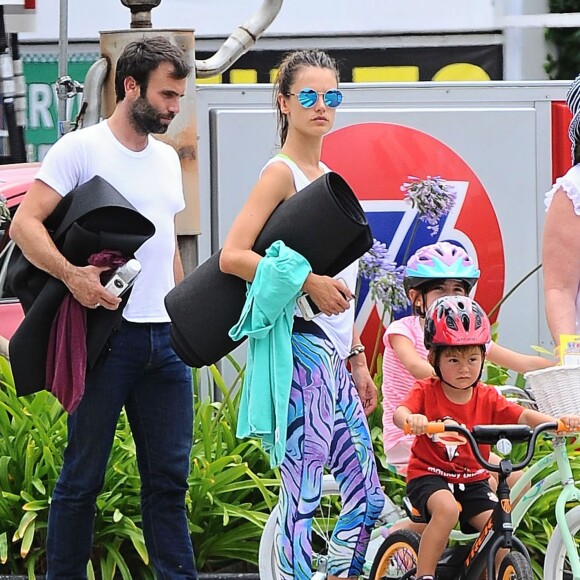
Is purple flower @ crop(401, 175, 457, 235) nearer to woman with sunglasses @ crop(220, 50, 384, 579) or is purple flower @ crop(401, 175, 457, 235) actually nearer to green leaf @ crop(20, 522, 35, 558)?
woman with sunglasses @ crop(220, 50, 384, 579)

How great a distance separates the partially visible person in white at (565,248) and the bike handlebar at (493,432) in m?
0.42

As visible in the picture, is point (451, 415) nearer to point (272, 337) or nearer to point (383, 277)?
point (272, 337)

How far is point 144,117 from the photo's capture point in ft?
15.8

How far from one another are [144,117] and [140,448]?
3.83 feet

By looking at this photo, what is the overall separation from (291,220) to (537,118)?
3289 mm

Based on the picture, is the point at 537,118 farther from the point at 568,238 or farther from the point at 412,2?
the point at 412,2

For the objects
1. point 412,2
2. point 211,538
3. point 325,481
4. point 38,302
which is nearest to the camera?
point 38,302

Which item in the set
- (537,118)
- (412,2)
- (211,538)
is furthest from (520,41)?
(211,538)

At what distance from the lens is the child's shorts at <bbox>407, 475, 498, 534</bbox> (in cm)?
452

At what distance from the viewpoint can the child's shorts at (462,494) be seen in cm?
452

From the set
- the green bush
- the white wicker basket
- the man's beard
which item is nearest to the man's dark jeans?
the green bush

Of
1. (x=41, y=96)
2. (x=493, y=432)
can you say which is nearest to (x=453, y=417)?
(x=493, y=432)

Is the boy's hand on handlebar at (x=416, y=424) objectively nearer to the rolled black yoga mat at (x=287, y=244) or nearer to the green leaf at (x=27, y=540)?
the rolled black yoga mat at (x=287, y=244)

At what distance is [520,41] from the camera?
12.3 m
